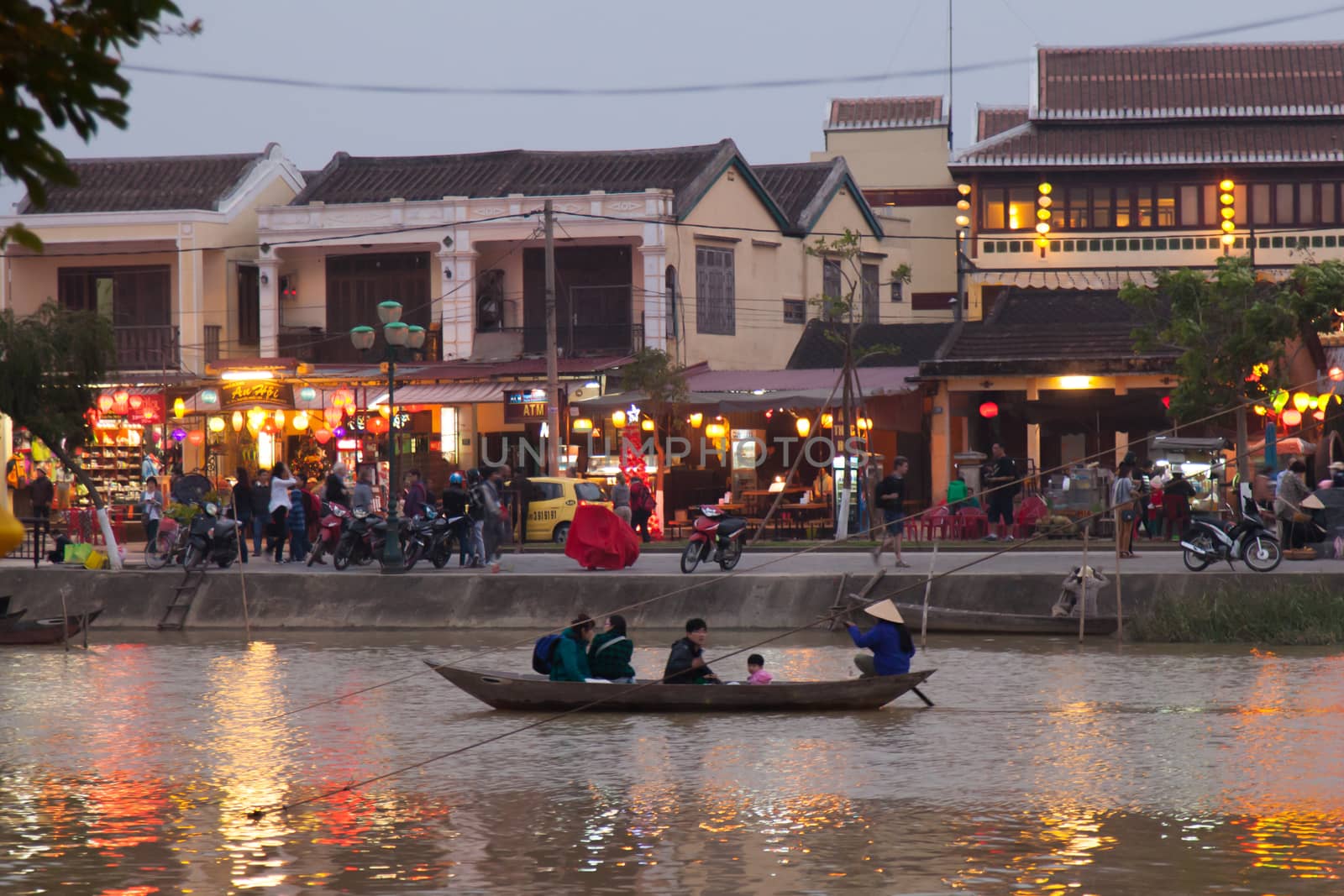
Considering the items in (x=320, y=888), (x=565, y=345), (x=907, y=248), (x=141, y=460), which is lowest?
(x=320, y=888)

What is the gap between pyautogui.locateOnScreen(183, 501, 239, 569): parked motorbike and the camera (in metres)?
26.9

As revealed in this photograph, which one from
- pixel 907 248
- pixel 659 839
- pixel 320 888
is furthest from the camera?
pixel 907 248

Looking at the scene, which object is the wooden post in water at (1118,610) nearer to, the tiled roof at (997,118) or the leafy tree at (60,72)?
the leafy tree at (60,72)

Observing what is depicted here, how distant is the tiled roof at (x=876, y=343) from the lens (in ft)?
140

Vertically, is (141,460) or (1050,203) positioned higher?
(1050,203)

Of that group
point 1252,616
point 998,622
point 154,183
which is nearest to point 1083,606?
point 998,622

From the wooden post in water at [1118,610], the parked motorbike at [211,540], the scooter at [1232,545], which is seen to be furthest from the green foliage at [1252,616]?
the parked motorbike at [211,540]

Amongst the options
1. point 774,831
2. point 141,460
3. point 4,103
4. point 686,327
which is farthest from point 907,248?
point 4,103

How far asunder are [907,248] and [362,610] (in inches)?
1123

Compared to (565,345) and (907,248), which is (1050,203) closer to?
(907,248)

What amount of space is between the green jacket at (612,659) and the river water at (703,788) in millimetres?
490

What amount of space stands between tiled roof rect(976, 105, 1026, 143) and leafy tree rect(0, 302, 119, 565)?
2672cm

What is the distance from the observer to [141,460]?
4122 centimetres

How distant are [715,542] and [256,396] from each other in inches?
689
